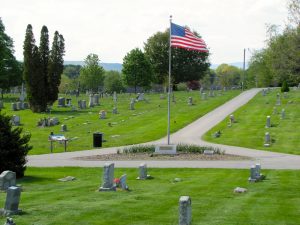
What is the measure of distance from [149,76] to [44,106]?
123ft

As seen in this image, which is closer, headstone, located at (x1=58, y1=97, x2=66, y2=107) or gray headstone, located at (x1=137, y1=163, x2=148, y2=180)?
gray headstone, located at (x1=137, y1=163, x2=148, y2=180)

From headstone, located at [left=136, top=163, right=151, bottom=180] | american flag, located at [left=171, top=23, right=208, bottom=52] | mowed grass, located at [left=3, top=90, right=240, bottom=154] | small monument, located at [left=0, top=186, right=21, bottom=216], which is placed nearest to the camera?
small monument, located at [left=0, top=186, right=21, bottom=216]

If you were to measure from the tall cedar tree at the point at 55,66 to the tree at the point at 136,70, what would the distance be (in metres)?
29.7

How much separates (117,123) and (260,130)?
43.1 feet

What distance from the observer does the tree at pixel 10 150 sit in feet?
70.6

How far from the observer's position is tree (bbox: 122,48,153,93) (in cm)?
9231

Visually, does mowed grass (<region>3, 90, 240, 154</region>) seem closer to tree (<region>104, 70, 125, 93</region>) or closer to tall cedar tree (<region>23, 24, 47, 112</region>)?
tall cedar tree (<region>23, 24, 47, 112</region>)

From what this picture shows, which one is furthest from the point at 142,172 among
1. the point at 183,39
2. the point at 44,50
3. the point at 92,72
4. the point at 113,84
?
the point at 113,84

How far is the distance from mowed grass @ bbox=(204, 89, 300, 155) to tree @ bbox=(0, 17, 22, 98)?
39.7 metres

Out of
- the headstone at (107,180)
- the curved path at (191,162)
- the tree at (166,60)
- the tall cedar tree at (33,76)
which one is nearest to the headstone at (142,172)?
the headstone at (107,180)

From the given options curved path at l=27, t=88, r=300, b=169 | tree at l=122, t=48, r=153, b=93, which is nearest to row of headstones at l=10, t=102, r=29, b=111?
curved path at l=27, t=88, r=300, b=169

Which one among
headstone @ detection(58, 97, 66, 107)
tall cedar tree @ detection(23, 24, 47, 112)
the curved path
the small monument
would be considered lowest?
the curved path

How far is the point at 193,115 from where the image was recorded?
51031 millimetres

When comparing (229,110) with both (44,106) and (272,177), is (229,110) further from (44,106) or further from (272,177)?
(272,177)
